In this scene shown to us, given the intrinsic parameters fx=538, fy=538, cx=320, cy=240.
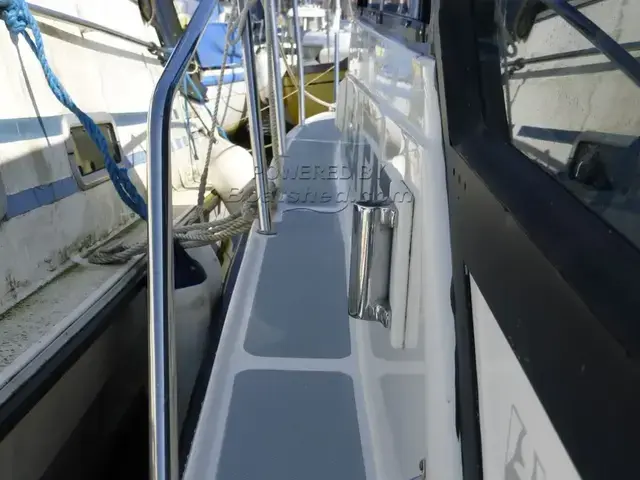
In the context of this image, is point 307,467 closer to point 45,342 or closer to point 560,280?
point 560,280

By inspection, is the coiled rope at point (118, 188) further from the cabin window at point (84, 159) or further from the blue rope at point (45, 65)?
the cabin window at point (84, 159)

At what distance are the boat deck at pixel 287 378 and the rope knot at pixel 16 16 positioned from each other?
898 mm

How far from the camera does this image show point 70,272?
1.68m

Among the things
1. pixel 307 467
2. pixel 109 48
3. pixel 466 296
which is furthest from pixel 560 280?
pixel 109 48

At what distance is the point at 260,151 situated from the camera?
65.4 inches

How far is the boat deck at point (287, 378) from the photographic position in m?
0.89

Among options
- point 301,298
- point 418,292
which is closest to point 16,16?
point 301,298

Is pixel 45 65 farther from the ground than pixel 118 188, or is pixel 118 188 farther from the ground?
pixel 45 65

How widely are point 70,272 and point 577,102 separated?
156cm

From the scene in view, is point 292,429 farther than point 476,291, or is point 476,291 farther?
point 292,429

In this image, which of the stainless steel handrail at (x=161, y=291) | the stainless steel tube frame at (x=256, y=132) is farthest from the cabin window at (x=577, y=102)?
the stainless steel tube frame at (x=256, y=132)

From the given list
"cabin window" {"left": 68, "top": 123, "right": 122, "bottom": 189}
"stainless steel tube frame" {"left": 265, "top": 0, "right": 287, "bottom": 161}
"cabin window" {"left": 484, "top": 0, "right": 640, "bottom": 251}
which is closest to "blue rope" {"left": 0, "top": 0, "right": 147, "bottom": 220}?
"cabin window" {"left": 68, "top": 123, "right": 122, "bottom": 189}

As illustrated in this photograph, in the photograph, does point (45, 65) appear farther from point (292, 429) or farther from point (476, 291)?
point (476, 291)

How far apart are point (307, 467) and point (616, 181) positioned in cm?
66
